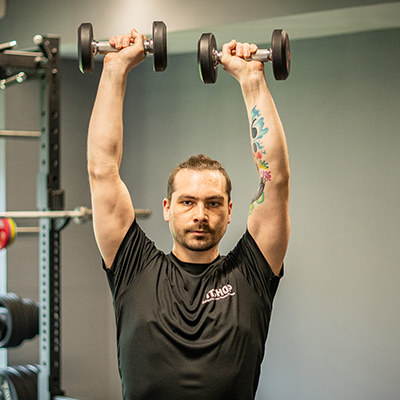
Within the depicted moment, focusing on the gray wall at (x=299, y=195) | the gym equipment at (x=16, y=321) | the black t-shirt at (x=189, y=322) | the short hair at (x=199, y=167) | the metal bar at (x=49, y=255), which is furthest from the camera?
the gray wall at (x=299, y=195)

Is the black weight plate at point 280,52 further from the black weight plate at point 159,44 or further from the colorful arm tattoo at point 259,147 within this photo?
the black weight plate at point 159,44

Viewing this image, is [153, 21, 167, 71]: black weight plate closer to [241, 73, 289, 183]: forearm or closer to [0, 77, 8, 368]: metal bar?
[241, 73, 289, 183]: forearm

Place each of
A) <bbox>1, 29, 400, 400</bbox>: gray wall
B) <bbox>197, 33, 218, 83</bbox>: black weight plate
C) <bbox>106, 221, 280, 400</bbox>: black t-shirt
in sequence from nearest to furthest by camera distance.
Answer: <bbox>106, 221, 280, 400</bbox>: black t-shirt → <bbox>197, 33, 218, 83</bbox>: black weight plate → <bbox>1, 29, 400, 400</bbox>: gray wall

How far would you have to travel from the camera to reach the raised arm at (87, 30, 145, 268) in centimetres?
176

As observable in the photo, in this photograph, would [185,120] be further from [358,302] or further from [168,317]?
[168,317]

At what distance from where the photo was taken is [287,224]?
176 cm

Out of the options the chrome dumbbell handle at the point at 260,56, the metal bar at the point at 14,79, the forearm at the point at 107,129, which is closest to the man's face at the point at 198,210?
the forearm at the point at 107,129

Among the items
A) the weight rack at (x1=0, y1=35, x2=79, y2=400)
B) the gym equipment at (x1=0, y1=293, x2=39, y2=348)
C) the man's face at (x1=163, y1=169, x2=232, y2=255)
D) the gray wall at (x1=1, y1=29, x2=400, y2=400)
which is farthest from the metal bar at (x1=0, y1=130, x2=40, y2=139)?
the man's face at (x1=163, y1=169, x2=232, y2=255)

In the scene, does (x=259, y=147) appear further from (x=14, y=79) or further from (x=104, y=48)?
(x=14, y=79)

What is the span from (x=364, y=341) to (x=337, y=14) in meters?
2.09

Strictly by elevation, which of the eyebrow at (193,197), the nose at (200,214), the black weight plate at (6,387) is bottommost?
the black weight plate at (6,387)

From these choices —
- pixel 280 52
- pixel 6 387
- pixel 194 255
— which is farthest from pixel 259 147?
pixel 6 387

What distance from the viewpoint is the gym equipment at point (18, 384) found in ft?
10.2

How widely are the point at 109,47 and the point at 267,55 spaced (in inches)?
20.5
